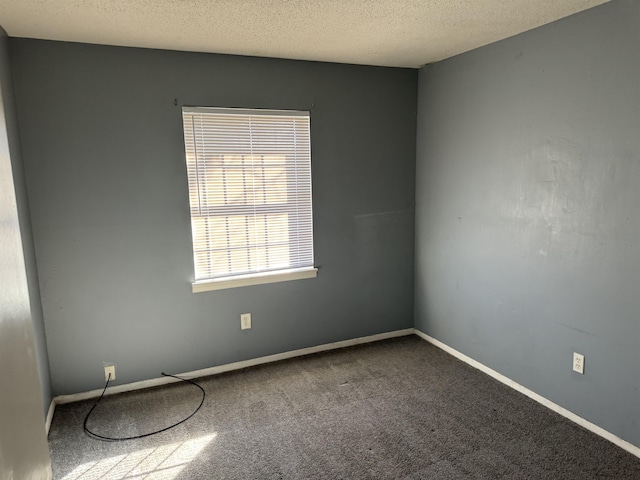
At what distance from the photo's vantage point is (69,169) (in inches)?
102

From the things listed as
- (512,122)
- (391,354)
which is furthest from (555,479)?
(512,122)

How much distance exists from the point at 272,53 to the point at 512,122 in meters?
1.63

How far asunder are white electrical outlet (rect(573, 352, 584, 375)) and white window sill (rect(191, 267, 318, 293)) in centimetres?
178

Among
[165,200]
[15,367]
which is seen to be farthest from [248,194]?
[15,367]

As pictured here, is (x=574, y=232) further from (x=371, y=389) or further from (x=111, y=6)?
(x=111, y=6)

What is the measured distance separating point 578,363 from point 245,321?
2147mm

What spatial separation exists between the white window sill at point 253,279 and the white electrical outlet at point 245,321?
23 cm

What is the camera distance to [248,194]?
303 cm

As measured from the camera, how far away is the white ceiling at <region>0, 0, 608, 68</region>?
2.04 meters

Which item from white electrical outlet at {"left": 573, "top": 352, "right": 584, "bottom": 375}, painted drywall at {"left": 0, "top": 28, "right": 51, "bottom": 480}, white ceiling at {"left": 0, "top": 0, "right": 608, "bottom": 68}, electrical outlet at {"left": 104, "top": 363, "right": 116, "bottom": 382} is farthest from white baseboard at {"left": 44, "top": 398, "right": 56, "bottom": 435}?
white electrical outlet at {"left": 573, "top": 352, "right": 584, "bottom": 375}

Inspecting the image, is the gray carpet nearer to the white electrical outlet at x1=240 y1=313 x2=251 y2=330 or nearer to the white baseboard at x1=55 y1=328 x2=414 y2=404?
the white baseboard at x1=55 y1=328 x2=414 y2=404

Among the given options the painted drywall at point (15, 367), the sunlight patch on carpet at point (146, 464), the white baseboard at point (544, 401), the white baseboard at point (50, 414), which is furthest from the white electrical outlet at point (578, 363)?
the white baseboard at point (50, 414)

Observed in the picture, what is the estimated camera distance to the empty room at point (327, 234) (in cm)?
215

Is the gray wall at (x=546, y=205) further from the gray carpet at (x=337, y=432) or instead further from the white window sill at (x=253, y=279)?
the white window sill at (x=253, y=279)
